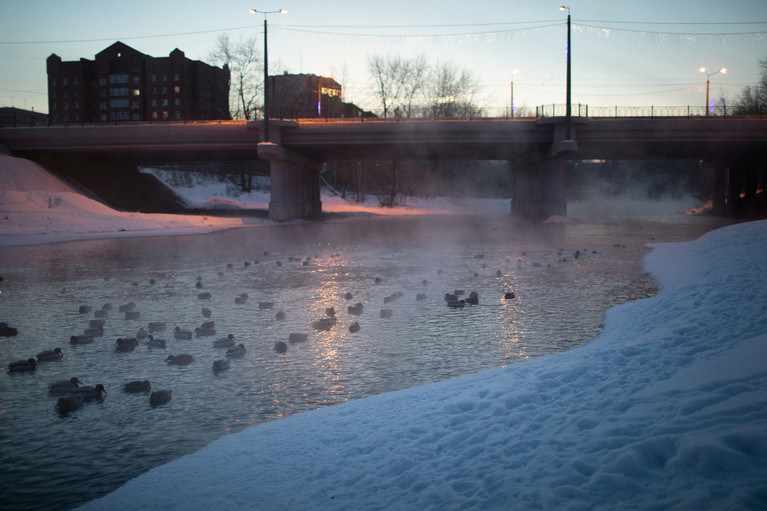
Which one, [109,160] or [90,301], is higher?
[109,160]

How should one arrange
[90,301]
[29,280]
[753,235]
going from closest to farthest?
[90,301] < [753,235] < [29,280]

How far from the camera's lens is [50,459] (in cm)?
357

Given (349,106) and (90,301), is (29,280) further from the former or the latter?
(349,106)

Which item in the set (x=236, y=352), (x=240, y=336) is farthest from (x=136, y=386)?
(x=240, y=336)

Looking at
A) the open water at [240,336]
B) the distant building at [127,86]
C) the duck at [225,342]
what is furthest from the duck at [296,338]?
the distant building at [127,86]

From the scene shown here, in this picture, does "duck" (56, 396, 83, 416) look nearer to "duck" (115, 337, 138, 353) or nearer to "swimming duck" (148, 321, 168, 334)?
"duck" (115, 337, 138, 353)

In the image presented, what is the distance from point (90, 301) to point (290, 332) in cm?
425

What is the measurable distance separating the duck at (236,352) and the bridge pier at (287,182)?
32.8 metres

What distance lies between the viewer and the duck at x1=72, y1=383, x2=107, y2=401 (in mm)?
4602

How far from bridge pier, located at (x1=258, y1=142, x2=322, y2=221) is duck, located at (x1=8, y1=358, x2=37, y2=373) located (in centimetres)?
3295

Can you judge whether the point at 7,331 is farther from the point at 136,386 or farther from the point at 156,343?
the point at 136,386

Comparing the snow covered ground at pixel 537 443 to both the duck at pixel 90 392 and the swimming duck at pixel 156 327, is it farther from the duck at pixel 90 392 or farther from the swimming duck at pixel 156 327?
the swimming duck at pixel 156 327

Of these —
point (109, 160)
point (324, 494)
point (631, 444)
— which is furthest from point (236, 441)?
point (109, 160)

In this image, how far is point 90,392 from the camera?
4.64m
